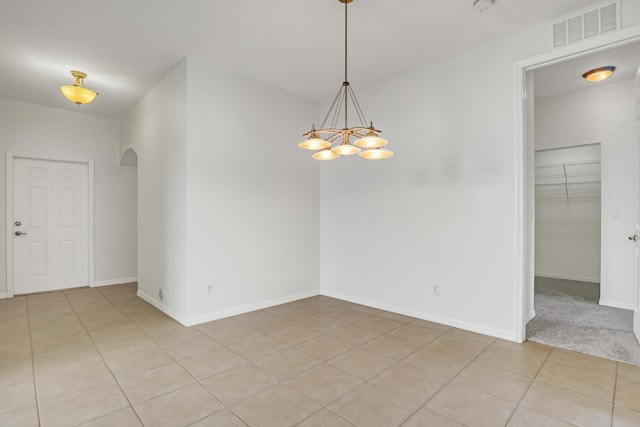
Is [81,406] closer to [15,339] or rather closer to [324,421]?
[324,421]

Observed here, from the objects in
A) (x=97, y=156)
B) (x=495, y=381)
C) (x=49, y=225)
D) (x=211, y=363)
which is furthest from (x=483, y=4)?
(x=49, y=225)

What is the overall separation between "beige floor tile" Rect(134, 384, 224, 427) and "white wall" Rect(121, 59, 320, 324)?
1512 millimetres

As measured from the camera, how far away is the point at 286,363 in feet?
9.05

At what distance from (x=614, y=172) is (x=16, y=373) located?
6.67 metres

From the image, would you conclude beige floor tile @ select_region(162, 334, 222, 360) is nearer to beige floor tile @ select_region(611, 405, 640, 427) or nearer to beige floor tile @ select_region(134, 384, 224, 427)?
beige floor tile @ select_region(134, 384, 224, 427)

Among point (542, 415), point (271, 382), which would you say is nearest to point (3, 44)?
point (271, 382)

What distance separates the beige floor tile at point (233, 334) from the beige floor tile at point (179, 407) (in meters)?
0.90

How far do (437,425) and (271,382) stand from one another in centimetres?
116

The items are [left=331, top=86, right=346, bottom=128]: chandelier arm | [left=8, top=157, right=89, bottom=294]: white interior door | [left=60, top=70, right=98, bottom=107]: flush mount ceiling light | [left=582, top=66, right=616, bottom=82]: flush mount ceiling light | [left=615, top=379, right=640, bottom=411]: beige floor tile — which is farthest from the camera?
[left=8, top=157, right=89, bottom=294]: white interior door

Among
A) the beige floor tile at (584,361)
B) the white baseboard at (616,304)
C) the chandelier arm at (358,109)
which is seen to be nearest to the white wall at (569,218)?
the white baseboard at (616,304)

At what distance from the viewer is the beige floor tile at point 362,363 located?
259cm

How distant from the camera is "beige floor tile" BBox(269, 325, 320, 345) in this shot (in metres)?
3.27

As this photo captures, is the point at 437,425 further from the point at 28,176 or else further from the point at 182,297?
the point at 28,176

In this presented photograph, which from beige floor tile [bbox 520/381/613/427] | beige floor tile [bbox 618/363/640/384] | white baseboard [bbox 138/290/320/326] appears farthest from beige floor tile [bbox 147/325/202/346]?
beige floor tile [bbox 618/363/640/384]
